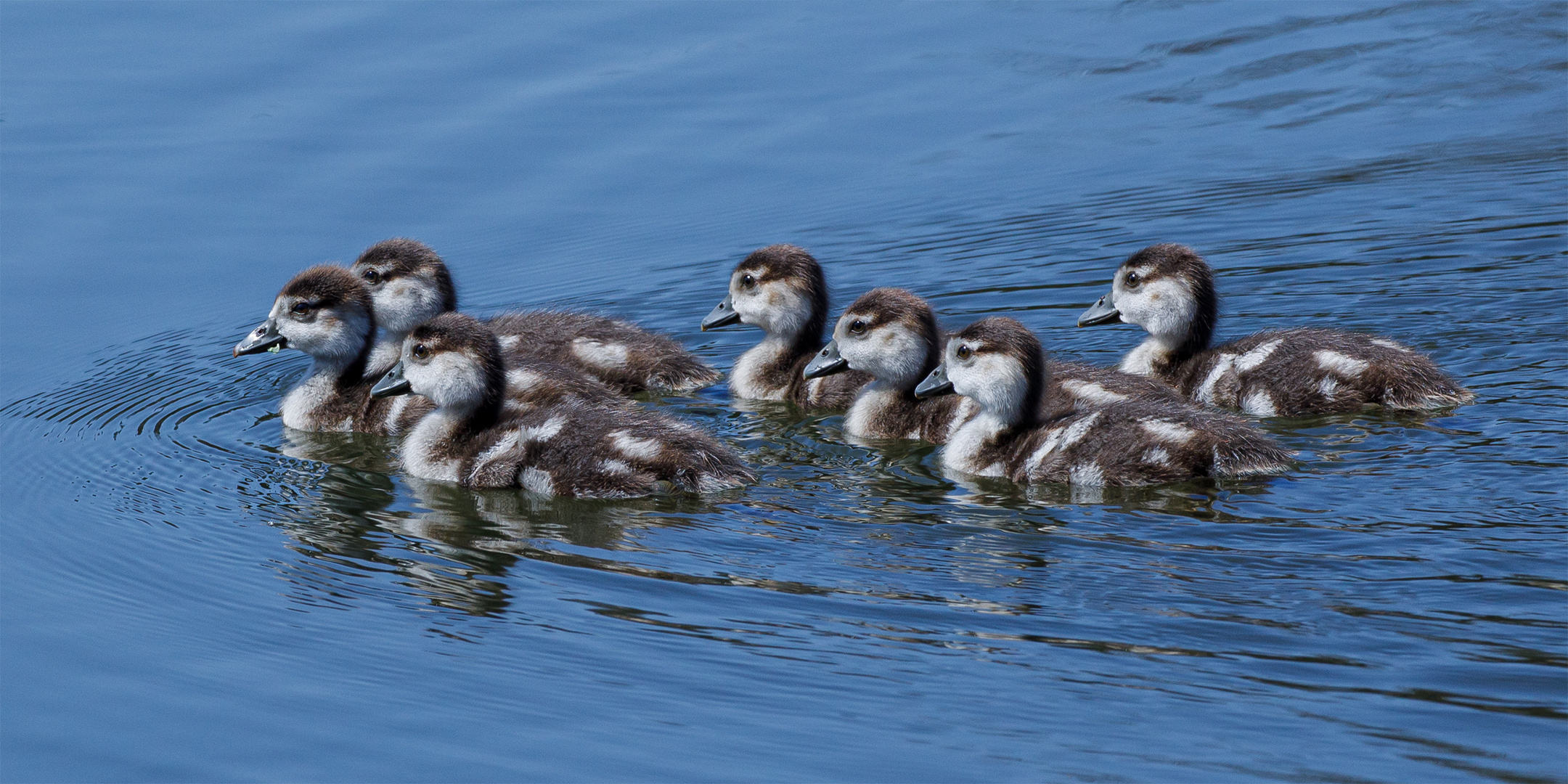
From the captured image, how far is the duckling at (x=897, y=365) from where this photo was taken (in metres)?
8.50

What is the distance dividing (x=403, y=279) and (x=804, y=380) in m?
2.01

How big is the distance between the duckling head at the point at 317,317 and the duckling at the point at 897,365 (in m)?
2.19

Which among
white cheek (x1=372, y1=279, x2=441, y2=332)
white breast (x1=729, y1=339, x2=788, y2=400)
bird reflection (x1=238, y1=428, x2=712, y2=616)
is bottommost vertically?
bird reflection (x1=238, y1=428, x2=712, y2=616)

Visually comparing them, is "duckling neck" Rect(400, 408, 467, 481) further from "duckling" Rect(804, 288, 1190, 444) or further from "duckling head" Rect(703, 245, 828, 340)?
"duckling head" Rect(703, 245, 828, 340)

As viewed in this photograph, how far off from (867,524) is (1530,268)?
4.60m

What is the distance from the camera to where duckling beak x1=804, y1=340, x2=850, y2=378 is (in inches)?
340

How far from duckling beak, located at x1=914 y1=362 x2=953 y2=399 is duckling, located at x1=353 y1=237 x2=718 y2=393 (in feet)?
5.04

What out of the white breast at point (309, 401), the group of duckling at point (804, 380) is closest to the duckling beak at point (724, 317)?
the group of duckling at point (804, 380)

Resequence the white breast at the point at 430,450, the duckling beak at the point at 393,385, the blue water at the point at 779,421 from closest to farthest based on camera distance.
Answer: the blue water at the point at 779,421
the white breast at the point at 430,450
the duckling beak at the point at 393,385

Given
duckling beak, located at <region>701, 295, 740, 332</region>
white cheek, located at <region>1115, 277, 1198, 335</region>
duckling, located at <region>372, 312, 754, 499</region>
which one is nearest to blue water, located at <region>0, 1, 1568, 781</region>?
duckling, located at <region>372, 312, 754, 499</region>

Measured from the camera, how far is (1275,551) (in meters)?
6.44

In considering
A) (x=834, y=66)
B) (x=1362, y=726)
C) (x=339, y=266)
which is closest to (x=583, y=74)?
(x=834, y=66)

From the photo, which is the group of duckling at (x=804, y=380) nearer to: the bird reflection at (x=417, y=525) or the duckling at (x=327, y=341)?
the duckling at (x=327, y=341)

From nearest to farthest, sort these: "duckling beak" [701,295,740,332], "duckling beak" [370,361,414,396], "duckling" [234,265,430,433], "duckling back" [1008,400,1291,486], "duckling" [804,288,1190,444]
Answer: "duckling back" [1008,400,1291,486] → "duckling beak" [370,361,414,396] → "duckling" [804,288,1190,444] → "duckling" [234,265,430,433] → "duckling beak" [701,295,740,332]
